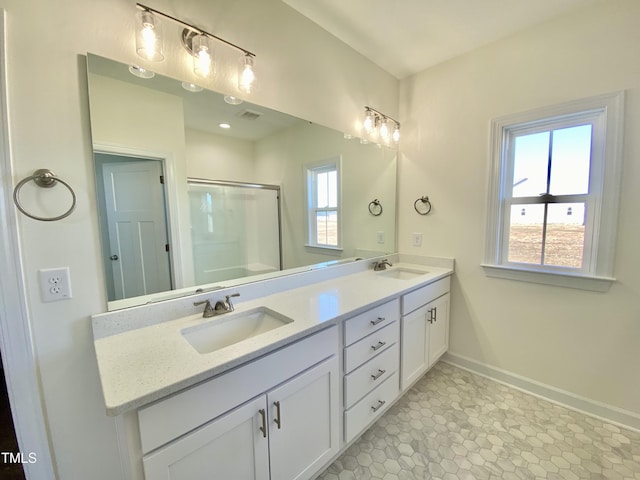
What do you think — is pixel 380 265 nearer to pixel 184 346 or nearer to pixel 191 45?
pixel 184 346

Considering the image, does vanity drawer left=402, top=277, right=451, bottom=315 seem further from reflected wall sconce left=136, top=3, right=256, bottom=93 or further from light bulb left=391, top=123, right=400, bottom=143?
reflected wall sconce left=136, top=3, right=256, bottom=93

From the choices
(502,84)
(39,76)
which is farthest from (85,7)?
(502,84)

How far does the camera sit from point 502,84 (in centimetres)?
200

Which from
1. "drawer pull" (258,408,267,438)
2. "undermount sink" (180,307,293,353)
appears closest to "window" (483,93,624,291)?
"undermount sink" (180,307,293,353)

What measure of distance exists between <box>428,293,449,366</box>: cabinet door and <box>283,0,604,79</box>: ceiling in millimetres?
1977

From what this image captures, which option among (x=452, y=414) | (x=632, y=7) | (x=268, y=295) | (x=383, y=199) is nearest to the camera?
(x=632, y=7)

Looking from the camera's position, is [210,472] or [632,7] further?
[632,7]

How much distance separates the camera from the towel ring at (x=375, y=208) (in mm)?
2465

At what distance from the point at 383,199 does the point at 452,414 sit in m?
1.75

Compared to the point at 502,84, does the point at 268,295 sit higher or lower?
lower

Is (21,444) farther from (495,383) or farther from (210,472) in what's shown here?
A: (495,383)

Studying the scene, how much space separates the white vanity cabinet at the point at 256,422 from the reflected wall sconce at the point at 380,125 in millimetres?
1750

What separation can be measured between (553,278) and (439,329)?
88 cm

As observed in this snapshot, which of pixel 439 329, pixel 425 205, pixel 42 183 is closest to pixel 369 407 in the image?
pixel 439 329
